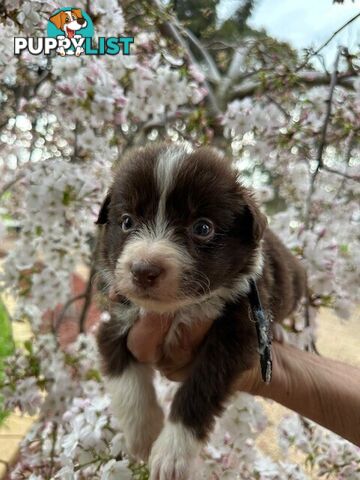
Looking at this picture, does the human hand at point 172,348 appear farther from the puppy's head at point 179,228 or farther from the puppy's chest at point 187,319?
the puppy's head at point 179,228

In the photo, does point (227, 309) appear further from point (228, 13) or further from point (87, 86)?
point (228, 13)

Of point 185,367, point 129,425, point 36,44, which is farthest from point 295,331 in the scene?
point 36,44

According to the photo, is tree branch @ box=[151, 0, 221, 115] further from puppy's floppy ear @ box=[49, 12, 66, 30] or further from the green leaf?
the green leaf

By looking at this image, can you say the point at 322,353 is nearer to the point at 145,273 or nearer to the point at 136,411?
the point at 136,411

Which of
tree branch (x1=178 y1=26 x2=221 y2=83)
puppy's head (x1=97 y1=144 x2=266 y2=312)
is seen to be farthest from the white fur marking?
tree branch (x1=178 y1=26 x2=221 y2=83)

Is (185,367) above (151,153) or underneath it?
underneath
